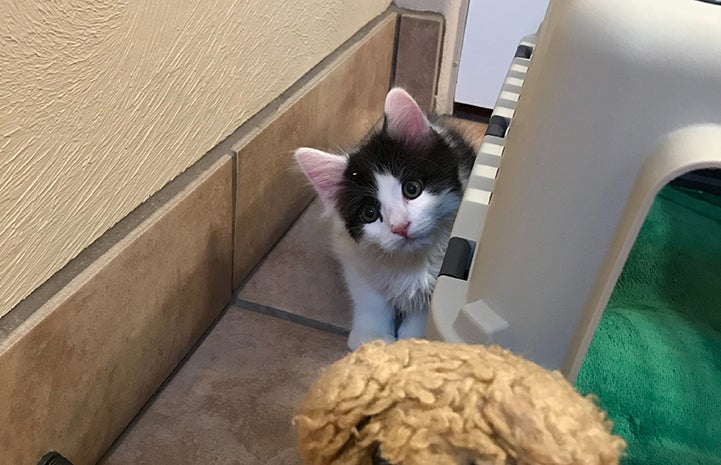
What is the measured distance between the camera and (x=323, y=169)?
2.93 feet

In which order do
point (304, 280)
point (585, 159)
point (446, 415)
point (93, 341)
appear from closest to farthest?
point (446, 415), point (585, 159), point (93, 341), point (304, 280)

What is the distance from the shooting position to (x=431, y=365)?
0.36 metres

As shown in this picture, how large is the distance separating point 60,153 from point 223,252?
1.19ft

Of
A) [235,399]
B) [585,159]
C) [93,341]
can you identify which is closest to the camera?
[585,159]

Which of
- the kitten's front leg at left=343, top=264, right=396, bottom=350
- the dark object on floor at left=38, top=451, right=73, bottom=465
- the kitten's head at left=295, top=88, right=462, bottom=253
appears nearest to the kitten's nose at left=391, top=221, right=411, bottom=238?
the kitten's head at left=295, top=88, right=462, bottom=253

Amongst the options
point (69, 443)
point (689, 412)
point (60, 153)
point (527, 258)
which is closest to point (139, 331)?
point (69, 443)

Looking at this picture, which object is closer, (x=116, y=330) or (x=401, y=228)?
(x=116, y=330)

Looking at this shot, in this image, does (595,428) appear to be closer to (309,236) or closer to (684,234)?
(684,234)

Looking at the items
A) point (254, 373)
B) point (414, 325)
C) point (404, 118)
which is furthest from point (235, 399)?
point (404, 118)

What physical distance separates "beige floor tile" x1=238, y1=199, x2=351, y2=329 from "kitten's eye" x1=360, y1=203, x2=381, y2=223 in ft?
0.44

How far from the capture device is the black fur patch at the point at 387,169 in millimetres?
876

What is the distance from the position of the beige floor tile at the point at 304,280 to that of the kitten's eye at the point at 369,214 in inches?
5.2

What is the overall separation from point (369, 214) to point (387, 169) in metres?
0.06

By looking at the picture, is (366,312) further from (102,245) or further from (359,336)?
(102,245)
